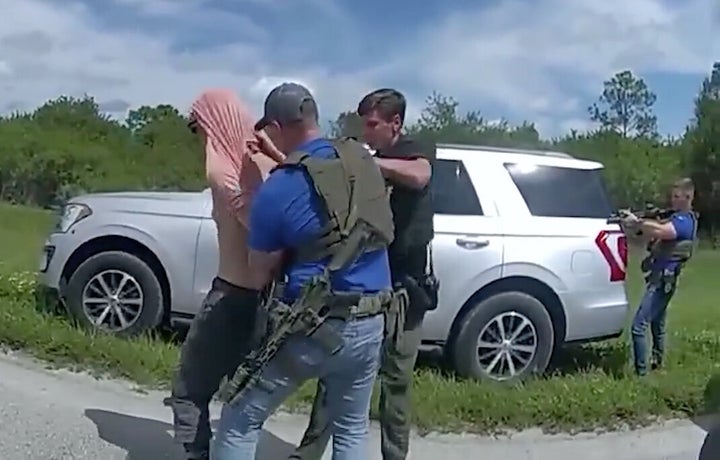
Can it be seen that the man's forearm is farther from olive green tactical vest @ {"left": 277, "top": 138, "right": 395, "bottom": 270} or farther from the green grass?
the green grass

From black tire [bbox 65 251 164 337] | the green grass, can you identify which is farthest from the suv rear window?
black tire [bbox 65 251 164 337]

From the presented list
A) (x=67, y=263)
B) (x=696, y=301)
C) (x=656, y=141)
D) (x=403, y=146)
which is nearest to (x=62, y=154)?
(x=656, y=141)

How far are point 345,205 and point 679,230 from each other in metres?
4.35

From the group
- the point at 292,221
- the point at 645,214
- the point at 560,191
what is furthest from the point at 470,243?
the point at 292,221

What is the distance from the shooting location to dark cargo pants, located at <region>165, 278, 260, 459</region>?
475cm

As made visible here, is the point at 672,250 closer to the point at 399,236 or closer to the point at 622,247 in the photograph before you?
the point at 622,247

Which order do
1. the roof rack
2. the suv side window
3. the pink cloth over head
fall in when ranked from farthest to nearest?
the roof rack, the suv side window, the pink cloth over head

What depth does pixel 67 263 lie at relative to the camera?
7789 mm

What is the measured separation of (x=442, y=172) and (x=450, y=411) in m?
1.92

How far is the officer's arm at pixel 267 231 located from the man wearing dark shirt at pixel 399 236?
970 mm

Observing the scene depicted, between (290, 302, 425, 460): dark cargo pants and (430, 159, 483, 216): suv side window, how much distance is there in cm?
254

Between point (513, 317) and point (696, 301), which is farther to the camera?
point (696, 301)

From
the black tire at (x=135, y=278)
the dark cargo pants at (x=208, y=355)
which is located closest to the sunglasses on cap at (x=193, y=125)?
the dark cargo pants at (x=208, y=355)

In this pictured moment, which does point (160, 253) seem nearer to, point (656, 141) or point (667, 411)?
point (667, 411)
